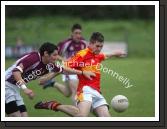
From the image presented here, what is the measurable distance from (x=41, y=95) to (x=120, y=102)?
353 centimetres

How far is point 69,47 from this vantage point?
13859 mm

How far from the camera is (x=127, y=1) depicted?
1035 centimetres

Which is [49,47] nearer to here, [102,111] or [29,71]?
[29,71]

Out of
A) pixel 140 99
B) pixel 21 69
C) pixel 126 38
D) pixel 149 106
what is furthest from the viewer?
pixel 126 38

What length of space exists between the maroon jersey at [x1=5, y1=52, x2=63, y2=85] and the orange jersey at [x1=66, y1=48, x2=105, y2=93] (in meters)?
0.27

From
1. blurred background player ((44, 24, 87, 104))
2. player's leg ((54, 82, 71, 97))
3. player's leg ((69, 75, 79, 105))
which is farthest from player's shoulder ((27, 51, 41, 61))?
player's leg ((54, 82, 71, 97))

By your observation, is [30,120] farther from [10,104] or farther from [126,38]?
[126,38]

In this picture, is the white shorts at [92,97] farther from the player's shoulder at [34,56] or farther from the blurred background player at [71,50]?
the blurred background player at [71,50]

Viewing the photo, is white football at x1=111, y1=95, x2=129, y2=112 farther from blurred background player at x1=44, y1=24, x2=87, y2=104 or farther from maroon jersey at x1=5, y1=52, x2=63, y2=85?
blurred background player at x1=44, y1=24, x2=87, y2=104

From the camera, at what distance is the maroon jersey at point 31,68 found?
10039mm

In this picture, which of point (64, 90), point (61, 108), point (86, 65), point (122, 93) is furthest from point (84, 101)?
point (64, 90)

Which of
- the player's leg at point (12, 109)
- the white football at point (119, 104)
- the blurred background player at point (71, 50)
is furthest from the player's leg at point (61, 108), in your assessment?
the blurred background player at point (71, 50)
